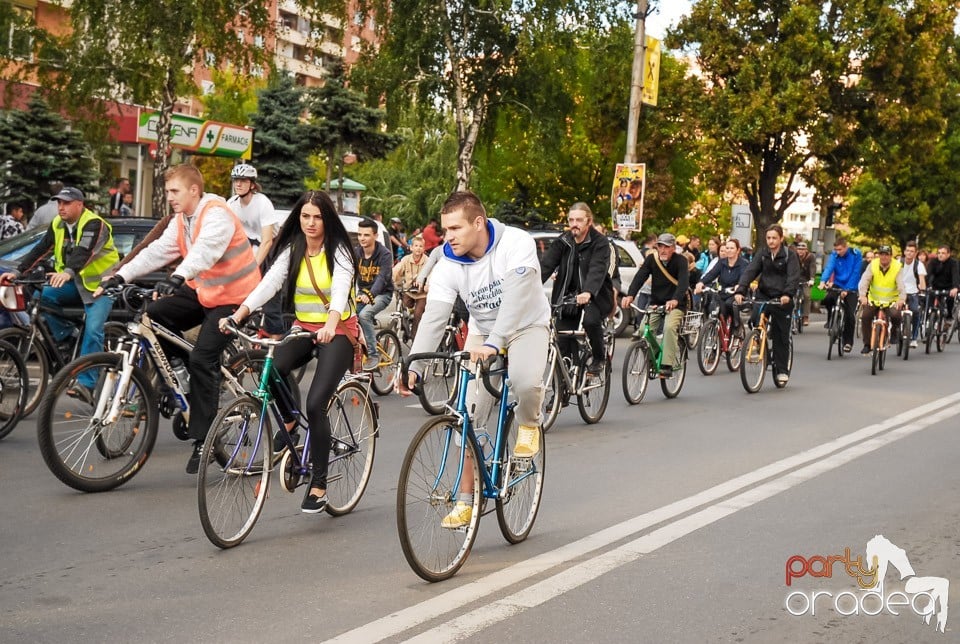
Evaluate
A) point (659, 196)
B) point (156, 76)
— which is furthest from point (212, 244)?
point (659, 196)

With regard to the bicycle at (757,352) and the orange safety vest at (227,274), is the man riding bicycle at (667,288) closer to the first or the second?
the bicycle at (757,352)

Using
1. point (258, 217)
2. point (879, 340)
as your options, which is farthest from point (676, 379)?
point (879, 340)

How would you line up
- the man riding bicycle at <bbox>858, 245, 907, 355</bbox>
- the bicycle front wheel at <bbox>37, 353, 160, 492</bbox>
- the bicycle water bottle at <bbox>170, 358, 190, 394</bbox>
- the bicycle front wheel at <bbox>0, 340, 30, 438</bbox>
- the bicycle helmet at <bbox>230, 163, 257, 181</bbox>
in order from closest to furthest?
1. the bicycle front wheel at <bbox>37, 353, 160, 492</bbox>
2. the bicycle water bottle at <bbox>170, 358, 190, 394</bbox>
3. the bicycle front wheel at <bbox>0, 340, 30, 438</bbox>
4. the bicycle helmet at <bbox>230, 163, 257, 181</bbox>
5. the man riding bicycle at <bbox>858, 245, 907, 355</bbox>

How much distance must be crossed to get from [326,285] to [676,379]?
7613mm

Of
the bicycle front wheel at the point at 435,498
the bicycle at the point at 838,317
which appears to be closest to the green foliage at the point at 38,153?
the bicycle at the point at 838,317

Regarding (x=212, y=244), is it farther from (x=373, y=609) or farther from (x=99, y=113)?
(x=99, y=113)

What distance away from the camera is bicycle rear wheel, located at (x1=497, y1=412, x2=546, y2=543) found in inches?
253

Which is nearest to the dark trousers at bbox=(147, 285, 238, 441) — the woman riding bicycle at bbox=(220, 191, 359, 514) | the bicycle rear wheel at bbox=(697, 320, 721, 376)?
the woman riding bicycle at bbox=(220, 191, 359, 514)

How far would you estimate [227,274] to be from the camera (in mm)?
8336

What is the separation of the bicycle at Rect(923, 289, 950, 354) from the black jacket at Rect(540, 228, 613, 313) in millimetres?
13499

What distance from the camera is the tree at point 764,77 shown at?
37844 millimetres

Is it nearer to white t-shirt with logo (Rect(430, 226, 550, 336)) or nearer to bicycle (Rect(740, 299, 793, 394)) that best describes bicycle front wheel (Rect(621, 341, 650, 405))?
bicycle (Rect(740, 299, 793, 394))

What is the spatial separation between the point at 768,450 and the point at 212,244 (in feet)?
15.7

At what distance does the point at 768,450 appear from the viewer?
34.6 feet
